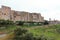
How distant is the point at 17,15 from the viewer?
57000 mm

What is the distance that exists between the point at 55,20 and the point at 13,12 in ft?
43.1

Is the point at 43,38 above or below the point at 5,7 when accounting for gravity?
below

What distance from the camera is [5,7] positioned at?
5241 centimetres

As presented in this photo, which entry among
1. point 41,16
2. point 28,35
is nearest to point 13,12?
point 41,16

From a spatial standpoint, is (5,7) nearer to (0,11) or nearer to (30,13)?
(0,11)

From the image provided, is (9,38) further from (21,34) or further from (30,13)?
(30,13)

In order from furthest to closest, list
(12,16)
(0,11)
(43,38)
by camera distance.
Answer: (12,16) < (0,11) < (43,38)

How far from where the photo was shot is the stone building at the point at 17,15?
171 ft

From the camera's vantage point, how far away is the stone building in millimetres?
52125

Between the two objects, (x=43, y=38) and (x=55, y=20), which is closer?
(x=43, y=38)

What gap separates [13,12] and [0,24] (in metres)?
14.4

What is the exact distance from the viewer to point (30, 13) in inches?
2359

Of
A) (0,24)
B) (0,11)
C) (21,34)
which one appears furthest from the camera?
(0,11)

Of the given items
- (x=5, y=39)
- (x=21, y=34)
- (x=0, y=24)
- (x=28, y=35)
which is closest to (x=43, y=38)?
(x=28, y=35)
